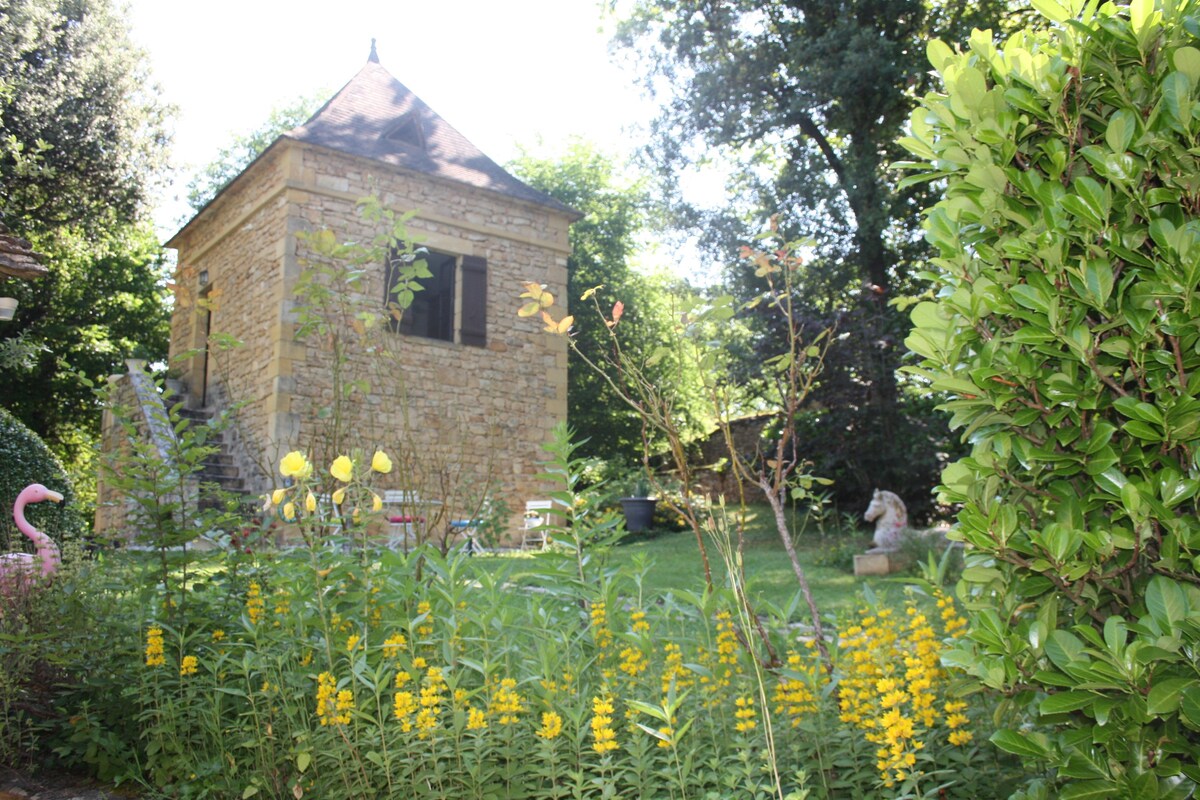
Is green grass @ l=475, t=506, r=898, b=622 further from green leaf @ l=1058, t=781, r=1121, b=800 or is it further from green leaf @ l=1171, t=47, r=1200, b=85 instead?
green leaf @ l=1171, t=47, r=1200, b=85

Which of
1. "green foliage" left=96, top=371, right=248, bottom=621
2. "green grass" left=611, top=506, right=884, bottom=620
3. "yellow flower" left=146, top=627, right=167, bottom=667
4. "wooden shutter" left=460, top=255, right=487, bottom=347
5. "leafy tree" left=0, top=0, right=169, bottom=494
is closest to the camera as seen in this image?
"yellow flower" left=146, top=627, right=167, bottom=667

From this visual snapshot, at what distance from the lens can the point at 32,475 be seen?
9.54 m

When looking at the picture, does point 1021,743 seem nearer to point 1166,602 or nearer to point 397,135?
point 1166,602

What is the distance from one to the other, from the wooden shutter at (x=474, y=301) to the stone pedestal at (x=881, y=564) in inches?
268

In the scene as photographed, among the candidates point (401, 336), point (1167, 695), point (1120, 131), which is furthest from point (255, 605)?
point (401, 336)

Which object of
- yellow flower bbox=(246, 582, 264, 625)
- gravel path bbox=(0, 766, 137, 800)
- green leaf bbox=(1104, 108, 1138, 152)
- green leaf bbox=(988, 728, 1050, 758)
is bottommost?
gravel path bbox=(0, 766, 137, 800)

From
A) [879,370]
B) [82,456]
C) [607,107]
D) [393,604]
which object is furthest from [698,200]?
[82,456]

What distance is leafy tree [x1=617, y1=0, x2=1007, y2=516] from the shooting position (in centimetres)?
1162

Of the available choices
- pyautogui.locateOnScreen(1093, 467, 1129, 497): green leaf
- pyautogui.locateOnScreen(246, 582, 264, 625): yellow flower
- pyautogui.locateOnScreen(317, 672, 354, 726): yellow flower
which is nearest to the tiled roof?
pyautogui.locateOnScreen(246, 582, 264, 625): yellow flower

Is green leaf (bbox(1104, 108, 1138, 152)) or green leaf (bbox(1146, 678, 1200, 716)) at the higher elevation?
green leaf (bbox(1104, 108, 1138, 152))

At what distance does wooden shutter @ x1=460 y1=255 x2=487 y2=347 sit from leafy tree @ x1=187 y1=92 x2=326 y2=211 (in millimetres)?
15644

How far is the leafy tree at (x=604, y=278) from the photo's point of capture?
2059 centimetres

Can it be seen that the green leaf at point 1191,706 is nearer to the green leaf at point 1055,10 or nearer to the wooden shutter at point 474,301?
the green leaf at point 1055,10

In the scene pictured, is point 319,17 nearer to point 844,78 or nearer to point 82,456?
Result: point 844,78
